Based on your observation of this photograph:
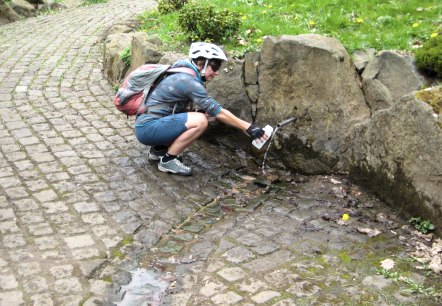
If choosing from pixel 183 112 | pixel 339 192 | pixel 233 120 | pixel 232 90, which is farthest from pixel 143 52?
pixel 339 192

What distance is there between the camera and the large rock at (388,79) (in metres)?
5.57

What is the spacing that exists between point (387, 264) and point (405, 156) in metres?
1.14

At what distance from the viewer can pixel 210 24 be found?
723cm

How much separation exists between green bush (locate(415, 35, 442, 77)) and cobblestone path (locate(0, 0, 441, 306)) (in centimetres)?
146

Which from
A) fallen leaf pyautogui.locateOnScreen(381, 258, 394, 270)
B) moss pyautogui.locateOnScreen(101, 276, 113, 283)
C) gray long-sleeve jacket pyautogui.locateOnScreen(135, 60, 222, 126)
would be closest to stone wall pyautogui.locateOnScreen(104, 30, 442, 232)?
fallen leaf pyautogui.locateOnScreen(381, 258, 394, 270)

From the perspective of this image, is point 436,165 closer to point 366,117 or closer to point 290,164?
point 366,117

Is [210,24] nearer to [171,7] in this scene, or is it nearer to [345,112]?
[345,112]

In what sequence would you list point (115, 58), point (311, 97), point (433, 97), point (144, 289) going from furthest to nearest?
point (115, 58), point (311, 97), point (433, 97), point (144, 289)

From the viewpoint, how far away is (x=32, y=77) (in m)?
8.83

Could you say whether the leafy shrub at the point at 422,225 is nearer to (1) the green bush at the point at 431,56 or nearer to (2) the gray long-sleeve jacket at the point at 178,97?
(1) the green bush at the point at 431,56

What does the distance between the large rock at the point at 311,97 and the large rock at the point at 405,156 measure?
329 millimetres

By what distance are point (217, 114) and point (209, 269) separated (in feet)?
6.09

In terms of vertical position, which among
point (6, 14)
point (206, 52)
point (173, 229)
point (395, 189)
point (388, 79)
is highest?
point (206, 52)

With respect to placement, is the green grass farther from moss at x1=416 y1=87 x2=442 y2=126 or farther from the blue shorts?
the blue shorts
